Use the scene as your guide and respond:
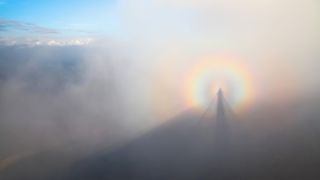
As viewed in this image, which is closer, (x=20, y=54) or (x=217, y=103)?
(x=217, y=103)

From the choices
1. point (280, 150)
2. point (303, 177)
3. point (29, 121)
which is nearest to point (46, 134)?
point (29, 121)

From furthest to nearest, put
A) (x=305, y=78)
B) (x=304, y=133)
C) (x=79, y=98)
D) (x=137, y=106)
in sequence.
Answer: (x=79, y=98) → (x=305, y=78) → (x=137, y=106) → (x=304, y=133)

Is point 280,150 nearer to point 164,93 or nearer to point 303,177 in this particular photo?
point 303,177

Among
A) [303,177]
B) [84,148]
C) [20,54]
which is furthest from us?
[20,54]

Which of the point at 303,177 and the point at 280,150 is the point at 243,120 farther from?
the point at 303,177

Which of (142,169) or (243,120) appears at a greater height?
(243,120)

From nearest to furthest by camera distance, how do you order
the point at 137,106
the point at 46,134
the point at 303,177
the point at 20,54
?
the point at 303,177
the point at 46,134
the point at 137,106
the point at 20,54

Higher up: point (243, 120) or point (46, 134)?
point (46, 134)

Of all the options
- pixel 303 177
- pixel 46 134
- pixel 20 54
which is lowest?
pixel 303 177

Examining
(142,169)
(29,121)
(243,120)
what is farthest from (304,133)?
(29,121)
